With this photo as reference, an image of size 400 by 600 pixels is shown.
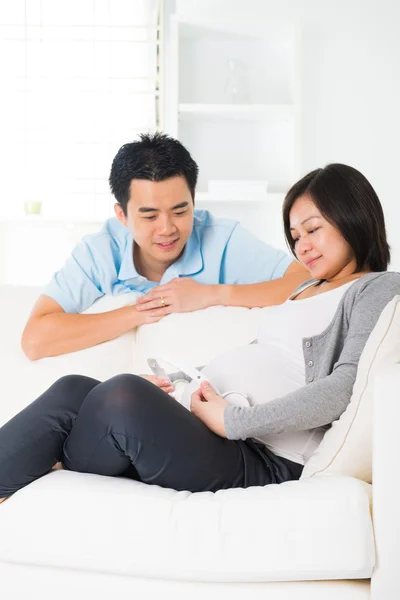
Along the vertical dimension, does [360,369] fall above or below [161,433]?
above

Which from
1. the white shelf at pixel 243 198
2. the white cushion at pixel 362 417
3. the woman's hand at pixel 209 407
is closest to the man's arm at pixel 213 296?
the woman's hand at pixel 209 407

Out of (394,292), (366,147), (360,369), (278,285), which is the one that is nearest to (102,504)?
(360,369)

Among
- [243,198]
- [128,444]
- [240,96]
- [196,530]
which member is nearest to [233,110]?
[240,96]

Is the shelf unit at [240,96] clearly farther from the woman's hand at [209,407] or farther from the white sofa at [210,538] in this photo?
the white sofa at [210,538]

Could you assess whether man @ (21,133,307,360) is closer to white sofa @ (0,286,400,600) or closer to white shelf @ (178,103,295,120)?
white sofa @ (0,286,400,600)

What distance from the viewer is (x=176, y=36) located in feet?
12.7

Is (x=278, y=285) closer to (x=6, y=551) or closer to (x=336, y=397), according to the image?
(x=336, y=397)

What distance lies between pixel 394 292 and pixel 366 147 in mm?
2932

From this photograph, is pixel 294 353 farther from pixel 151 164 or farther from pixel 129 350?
pixel 151 164

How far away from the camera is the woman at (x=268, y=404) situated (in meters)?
1.49

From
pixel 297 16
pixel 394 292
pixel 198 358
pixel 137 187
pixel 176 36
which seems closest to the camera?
pixel 394 292

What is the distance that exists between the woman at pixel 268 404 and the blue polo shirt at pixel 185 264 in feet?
1.82

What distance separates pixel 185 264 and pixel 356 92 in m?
2.46

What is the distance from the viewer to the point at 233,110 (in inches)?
155
